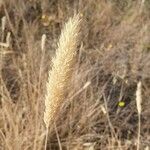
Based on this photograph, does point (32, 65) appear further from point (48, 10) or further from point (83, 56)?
point (48, 10)

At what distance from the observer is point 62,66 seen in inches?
34.6

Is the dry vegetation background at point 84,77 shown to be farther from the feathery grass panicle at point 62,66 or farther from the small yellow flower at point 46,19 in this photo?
the feathery grass panicle at point 62,66

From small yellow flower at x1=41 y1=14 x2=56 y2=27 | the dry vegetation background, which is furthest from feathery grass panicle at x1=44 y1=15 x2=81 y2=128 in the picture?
small yellow flower at x1=41 y1=14 x2=56 y2=27

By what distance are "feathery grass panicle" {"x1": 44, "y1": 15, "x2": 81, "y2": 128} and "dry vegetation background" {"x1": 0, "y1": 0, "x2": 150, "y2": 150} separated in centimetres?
38

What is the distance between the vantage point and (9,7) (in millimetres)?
3049

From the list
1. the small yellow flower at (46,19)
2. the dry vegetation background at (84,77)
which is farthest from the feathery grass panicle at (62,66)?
the small yellow flower at (46,19)

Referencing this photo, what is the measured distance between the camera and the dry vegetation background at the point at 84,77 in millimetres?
1780

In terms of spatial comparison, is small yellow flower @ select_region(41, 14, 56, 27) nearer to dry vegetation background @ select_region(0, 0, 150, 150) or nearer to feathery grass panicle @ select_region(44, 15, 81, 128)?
dry vegetation background @ select_region(0, 0, 150, 150)

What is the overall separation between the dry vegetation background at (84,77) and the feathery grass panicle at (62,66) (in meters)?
0.38

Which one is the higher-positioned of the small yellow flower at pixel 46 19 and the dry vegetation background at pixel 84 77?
the small yellow flower at pixel 46 19

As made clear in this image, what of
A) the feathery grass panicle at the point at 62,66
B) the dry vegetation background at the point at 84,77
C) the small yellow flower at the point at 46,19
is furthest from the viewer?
the small yellow flower at the point at 46,19

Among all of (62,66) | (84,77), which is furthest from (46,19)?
(62,66)

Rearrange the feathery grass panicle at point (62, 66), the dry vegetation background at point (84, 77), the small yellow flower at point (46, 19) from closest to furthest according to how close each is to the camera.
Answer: the feathery grass panicle at point (62, 66)
the dry vegetation background at point (84, 77)
the small yellow flower at point (46, 19)

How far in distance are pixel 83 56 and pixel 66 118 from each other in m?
0.65
